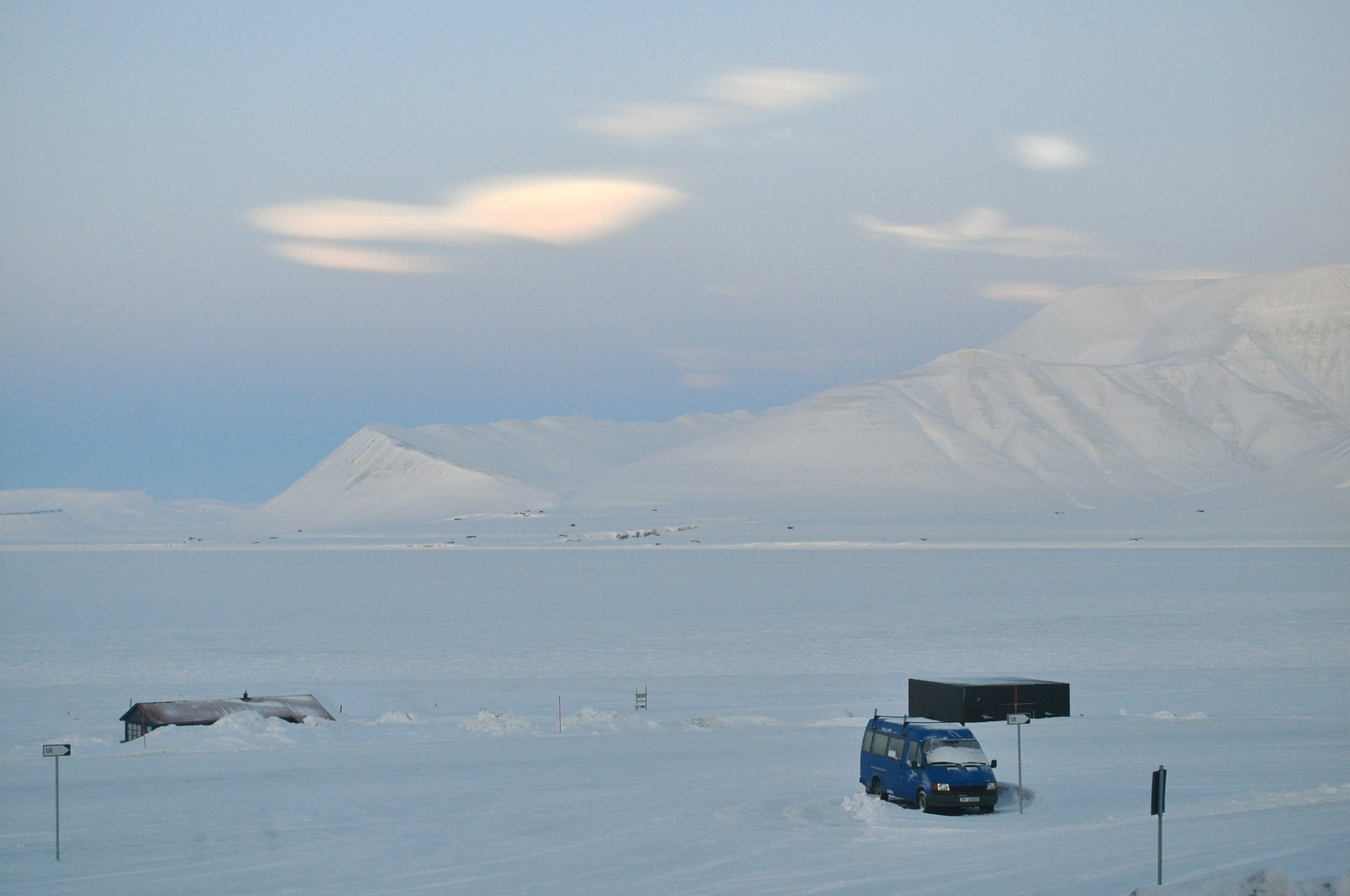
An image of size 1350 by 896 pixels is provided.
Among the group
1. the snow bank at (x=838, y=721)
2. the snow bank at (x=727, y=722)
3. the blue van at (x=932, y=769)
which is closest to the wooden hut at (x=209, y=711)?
the snow bank at (x=727, y=722)

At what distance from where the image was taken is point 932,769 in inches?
730

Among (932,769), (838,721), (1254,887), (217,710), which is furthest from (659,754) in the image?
(1254,887)

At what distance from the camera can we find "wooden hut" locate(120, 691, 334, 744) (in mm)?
26984

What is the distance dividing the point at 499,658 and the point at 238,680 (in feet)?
28.0

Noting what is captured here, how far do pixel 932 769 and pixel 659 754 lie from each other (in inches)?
261

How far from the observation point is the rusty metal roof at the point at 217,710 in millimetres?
27109

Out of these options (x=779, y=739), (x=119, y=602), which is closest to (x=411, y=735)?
(x=779, y=739)

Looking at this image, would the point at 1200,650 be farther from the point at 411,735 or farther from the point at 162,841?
the point at 162,841

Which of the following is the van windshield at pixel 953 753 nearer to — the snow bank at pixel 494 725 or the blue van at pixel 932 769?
the blue van at pixel 932 769

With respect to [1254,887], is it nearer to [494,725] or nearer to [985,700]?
[985,700]

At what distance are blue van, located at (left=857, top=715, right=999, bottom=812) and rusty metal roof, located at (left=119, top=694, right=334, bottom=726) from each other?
517 inches

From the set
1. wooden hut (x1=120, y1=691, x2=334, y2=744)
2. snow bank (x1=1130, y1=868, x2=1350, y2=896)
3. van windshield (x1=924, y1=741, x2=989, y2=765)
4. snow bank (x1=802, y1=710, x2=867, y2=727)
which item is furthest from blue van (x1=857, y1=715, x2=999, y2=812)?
wooden hut (x1=120, y1=691, x2=334, y2=744)

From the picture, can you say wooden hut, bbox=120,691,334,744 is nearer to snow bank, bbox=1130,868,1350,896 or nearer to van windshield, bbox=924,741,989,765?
van windshield, bbox=924,741,989,765

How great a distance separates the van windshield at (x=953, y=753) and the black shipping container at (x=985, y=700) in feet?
26.7
